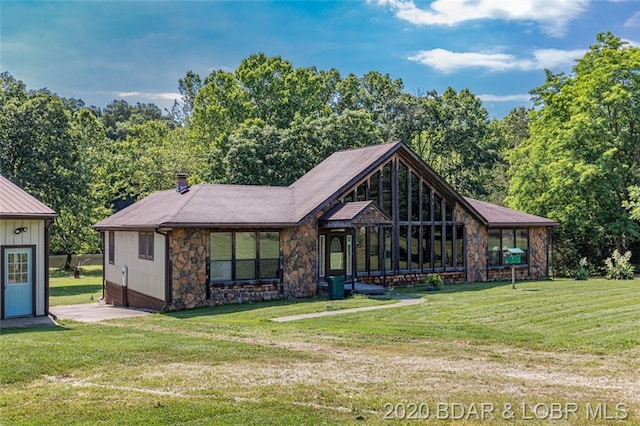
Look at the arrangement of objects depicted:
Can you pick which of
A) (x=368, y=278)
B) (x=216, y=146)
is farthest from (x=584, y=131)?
(x=216, y=146)

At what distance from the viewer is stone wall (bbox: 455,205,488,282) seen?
2456cm

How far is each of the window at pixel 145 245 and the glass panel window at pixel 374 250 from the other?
799 cm

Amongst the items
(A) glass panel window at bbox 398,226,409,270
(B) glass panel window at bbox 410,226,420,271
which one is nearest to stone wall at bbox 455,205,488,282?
(B) glass panel window at bbox 410,226,420,271

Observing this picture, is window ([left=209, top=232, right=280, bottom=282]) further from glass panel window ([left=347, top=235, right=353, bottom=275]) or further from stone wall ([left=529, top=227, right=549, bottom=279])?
stone wall ([left=529, top=227, right=549, bottom=279])

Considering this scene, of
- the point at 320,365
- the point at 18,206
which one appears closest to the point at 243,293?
the point at 18,206

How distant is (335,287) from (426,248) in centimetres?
572

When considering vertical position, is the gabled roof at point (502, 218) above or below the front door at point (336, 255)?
above

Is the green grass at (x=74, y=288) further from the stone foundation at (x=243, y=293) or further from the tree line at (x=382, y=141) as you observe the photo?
the stone foundation at (x=243, y=293)

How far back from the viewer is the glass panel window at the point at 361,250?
872 inches

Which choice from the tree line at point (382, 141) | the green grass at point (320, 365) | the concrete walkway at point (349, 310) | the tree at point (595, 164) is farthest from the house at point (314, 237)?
the tree line at point (382, 141)

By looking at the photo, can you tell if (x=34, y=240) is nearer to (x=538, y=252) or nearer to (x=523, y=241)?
(x=523, y=241)

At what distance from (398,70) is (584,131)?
24765 millimetres

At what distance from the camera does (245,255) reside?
1973 cm

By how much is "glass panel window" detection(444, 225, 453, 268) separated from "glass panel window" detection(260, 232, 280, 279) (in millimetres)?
7729
